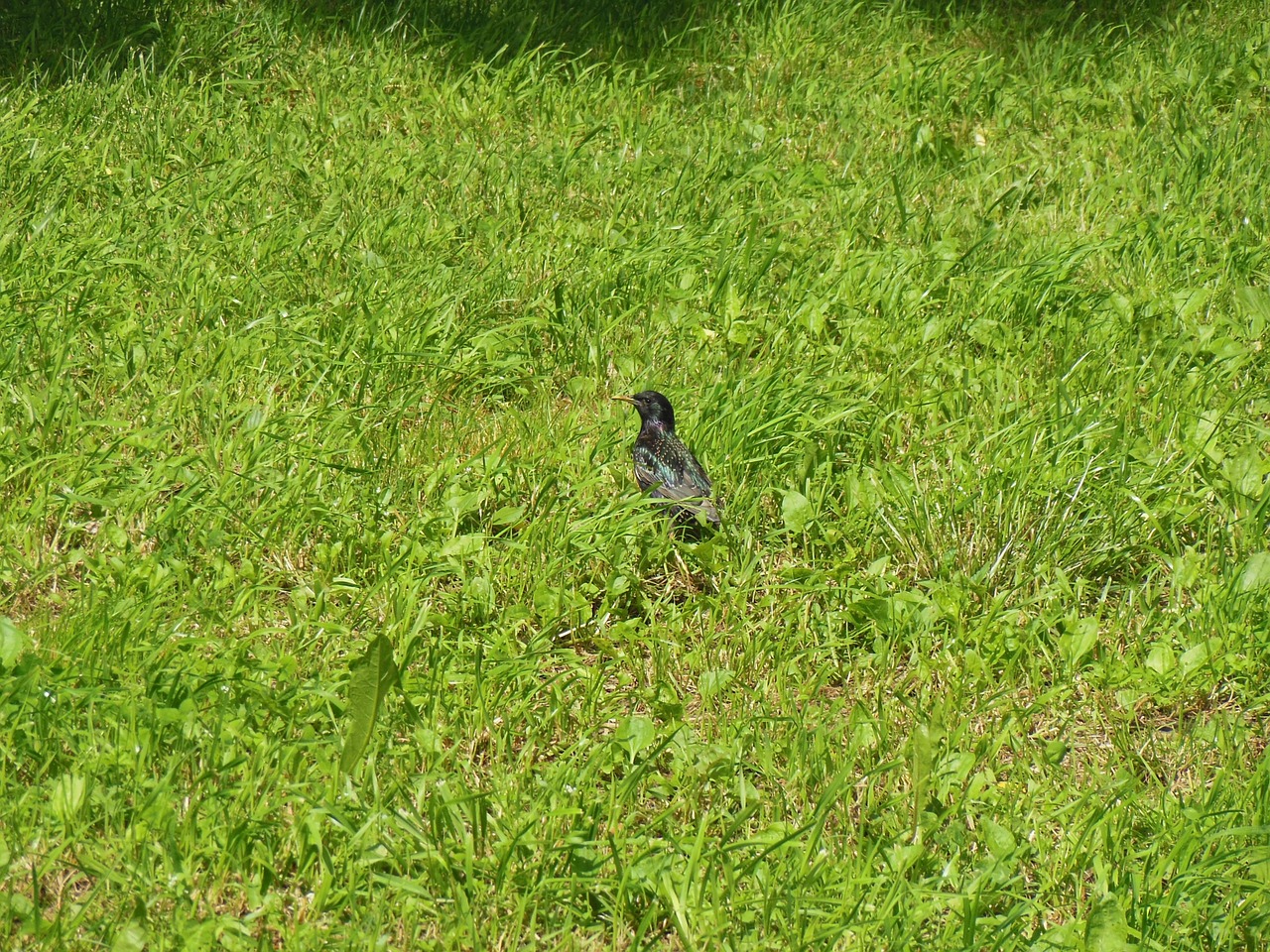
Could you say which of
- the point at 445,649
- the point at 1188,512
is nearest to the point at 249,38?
the point at 445,649

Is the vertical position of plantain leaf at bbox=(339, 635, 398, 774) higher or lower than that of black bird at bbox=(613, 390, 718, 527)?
lower

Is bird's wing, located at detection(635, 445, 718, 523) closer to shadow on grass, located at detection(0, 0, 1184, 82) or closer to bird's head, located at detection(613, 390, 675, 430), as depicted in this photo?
bird's head, located at detection(613, 390, 675, 430)

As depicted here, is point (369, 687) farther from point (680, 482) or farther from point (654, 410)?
point (654, 410)

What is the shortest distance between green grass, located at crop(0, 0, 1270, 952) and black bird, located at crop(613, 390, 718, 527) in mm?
99

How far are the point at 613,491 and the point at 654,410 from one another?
333mm

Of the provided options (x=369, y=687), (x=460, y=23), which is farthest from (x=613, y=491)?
(x=460, y=23)

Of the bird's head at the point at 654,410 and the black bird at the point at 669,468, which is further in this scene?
A: the bird's head at the point at 654,410

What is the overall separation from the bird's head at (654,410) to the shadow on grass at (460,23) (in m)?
2.99

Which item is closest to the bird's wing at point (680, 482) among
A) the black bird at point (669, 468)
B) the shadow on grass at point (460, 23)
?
the black bird at point (669, 468)

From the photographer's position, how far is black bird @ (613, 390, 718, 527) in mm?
4074

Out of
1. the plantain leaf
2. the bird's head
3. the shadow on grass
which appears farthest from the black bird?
the shadow on grass

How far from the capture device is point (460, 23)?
7172 mm

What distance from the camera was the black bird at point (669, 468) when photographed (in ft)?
13.4

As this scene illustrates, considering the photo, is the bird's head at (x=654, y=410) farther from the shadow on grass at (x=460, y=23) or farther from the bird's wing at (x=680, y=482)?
the shadow on grass at (x=460, y=23)
